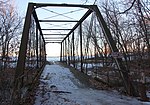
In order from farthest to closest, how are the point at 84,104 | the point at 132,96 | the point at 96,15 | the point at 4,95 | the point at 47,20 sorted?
the point at 47,20 → the point at 96,15 → the point at 132,96 → the point at 84,104 → the point at 4,95

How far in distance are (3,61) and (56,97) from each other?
1980 mm

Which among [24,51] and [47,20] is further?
[47,20]

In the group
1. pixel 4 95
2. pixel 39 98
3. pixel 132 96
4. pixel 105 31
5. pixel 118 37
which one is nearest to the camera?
pixel 4 95

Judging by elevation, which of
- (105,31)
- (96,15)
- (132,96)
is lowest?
(132,96)

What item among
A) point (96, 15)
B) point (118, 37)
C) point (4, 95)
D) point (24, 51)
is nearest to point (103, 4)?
point (118, 37)

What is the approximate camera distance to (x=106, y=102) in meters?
6.06

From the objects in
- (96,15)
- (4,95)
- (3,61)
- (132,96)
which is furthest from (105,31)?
(4,95)

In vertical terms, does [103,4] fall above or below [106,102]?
above

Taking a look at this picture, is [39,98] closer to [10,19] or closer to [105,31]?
[105,31]

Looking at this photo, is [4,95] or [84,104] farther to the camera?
[84,104]

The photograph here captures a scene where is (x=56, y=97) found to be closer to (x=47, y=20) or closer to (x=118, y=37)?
(x=47, y=20)

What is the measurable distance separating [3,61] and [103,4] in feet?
53.3

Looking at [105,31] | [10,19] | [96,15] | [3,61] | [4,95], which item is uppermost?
[10,19]

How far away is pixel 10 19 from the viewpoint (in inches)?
878
